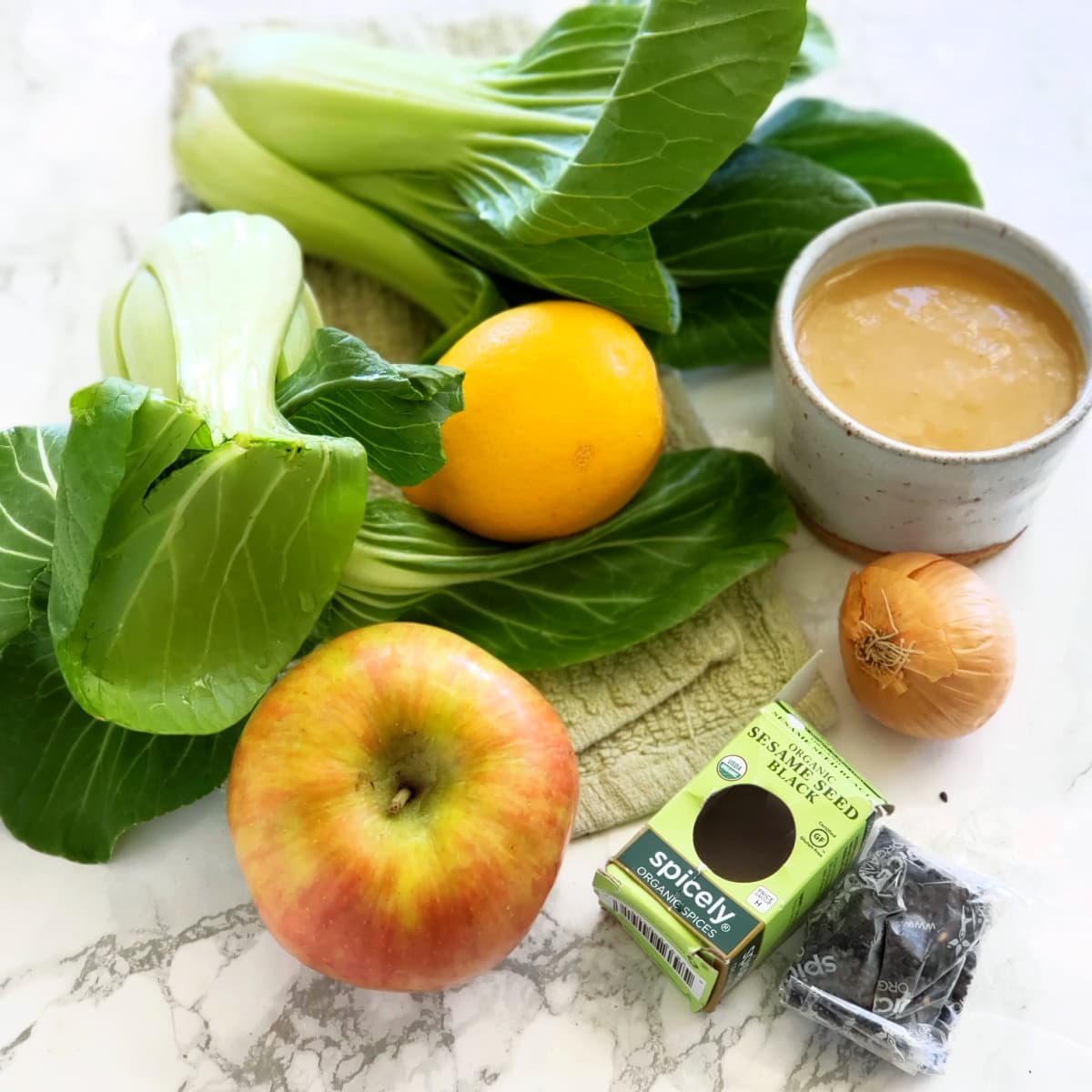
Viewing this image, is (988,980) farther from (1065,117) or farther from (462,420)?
(1065,117)

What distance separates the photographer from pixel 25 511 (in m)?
0.65

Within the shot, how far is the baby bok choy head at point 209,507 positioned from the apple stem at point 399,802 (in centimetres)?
10

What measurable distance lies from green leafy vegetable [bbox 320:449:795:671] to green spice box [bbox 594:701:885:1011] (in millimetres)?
113

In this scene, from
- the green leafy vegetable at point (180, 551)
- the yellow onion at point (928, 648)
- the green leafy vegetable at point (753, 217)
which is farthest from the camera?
the green leafy vegetable at point (753, 217)

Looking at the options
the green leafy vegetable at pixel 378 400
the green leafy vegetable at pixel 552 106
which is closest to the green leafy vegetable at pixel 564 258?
the green leafy vegetable at pixel 552 106

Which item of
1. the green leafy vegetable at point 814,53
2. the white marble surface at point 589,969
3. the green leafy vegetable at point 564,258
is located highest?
the green leafy vegetable at point 814,53

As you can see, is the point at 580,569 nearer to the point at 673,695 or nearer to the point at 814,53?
the point at 673,695

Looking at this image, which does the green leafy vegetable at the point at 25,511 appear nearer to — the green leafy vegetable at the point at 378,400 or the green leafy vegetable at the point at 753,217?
the green leafy vegetable at the point at 378,400

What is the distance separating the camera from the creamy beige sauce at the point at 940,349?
0.72 meters

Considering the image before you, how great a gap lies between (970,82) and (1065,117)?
83mm

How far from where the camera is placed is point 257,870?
600 millimetres

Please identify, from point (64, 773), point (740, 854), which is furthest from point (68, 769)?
point (740, 854)

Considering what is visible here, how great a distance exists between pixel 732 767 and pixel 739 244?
0.38 m

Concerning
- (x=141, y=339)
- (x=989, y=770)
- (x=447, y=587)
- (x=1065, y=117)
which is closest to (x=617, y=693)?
(x=447, y=587)
